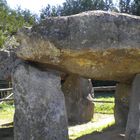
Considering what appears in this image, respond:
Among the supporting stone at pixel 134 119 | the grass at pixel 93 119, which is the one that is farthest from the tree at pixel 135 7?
the supporting stone at pixel 134 119

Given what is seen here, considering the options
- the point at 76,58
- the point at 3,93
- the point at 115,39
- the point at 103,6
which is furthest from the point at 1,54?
the point at 103,6

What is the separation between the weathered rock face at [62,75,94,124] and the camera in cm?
980

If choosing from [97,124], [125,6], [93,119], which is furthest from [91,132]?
[125,6]

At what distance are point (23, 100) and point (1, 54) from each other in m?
2.40

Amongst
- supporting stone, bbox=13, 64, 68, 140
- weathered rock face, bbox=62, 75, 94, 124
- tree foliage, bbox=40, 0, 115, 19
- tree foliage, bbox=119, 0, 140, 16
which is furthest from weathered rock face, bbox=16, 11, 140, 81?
tree foliage, bbox=40, 0, 115, 19

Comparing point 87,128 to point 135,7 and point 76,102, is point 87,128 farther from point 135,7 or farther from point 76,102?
point 135,7

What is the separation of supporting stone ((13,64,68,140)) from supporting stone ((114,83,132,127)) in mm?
2341

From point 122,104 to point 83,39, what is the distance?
2907 millimetres

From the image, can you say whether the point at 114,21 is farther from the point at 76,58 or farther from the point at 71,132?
the point at 71,132

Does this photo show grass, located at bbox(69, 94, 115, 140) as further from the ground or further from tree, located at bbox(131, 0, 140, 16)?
tree, located at bbox(131, 0, 140, 16)

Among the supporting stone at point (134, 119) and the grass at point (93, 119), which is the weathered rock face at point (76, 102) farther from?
the supporting stone at point (134, 119)

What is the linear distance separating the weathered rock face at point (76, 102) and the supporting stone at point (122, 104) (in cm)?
156

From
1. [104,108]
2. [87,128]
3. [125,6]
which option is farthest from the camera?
[125,6]

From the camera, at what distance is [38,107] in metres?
6.06
